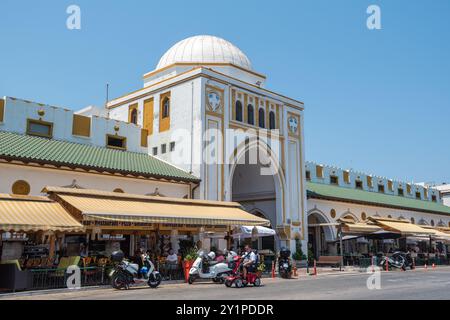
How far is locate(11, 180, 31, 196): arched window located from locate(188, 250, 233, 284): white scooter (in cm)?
791

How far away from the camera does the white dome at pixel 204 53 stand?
1252 inches

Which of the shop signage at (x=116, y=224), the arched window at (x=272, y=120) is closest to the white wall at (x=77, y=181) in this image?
the shop signage at (x=116, y=224)

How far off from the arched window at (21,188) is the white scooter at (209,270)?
7906 mm

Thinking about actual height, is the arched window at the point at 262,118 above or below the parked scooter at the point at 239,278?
above

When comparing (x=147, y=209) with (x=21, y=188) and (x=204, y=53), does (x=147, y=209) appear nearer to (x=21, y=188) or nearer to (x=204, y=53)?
(x=21, y=188)

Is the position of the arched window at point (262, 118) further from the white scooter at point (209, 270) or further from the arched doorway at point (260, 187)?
the white scooter at point (209, 270)

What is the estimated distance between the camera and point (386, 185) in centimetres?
5122

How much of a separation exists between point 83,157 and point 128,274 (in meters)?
8.72

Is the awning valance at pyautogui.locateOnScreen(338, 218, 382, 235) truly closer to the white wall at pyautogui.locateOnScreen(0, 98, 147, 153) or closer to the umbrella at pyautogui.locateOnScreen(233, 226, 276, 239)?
the umbrella at pyautogui.locateOnScreen(233, 226, 276, 239)

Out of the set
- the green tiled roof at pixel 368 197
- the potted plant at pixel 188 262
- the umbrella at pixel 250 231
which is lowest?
the potted plant at pixel 188 262
